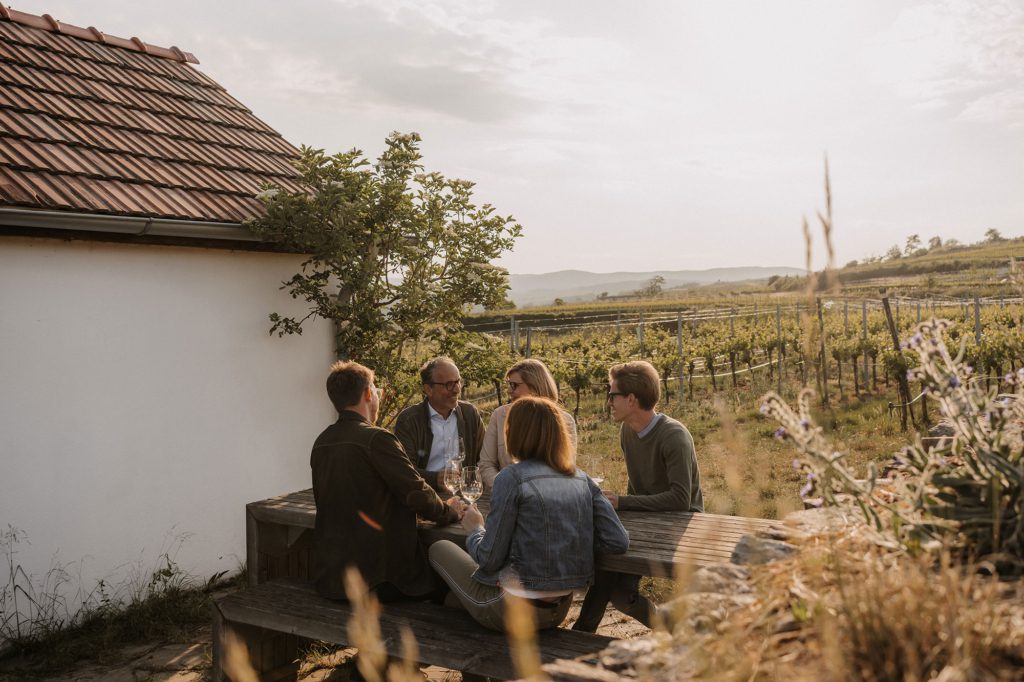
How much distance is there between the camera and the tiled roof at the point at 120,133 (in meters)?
5.50

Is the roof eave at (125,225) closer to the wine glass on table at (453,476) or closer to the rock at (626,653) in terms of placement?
the wine glass on table at (453,476)

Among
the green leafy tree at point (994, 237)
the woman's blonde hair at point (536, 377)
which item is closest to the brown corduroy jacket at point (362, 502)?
the woman's blonde hair at point (536, 377)

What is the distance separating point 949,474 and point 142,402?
5.07m

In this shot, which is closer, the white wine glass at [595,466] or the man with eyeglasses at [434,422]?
the man with eyeglasses at [434,422]

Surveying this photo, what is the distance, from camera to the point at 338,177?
6.26 meters

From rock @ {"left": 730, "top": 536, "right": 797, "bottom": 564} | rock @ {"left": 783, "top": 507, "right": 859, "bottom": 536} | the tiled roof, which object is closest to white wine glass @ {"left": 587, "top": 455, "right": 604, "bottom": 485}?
the tiled roof

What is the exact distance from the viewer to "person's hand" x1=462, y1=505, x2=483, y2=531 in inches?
155

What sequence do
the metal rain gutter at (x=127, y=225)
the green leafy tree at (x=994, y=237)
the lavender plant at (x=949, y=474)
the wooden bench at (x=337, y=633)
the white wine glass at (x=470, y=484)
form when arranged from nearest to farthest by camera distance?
the lavender plant at (x=949, y=474) → the wooden bench at (x=337, y=633) → the white wine glass at (x=470, y=484) → the metal rain gutter at (x=127, y=225) → the green leafy tree at (x=994, y=237)

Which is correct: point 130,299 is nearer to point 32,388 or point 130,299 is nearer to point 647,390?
point 32,388

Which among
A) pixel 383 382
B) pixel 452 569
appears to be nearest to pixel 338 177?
pixel 383 382

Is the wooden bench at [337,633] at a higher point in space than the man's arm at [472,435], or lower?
lower

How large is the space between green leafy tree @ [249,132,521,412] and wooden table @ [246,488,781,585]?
1.84 meters

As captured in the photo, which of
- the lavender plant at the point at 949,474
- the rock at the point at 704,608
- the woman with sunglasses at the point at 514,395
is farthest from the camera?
the woman with sunglasses at the point at 514,395

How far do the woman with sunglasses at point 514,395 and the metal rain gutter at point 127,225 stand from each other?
247 centimetres
